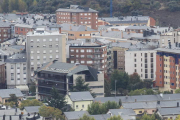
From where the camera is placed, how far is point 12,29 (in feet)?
352

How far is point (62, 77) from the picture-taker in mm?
71375

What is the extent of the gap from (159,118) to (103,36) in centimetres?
4216

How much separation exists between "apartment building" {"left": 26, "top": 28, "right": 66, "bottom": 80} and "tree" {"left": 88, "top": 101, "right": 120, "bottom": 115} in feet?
64.2

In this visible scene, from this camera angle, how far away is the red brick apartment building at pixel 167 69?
76250 mm

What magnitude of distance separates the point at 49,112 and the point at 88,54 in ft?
77.7

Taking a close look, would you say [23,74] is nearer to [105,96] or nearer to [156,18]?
[105,96]

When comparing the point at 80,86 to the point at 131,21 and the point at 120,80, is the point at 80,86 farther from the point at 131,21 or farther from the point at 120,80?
the point at 131,21

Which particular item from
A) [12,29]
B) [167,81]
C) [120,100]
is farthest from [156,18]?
[120,100]

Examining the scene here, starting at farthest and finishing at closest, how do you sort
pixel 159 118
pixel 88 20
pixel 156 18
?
1. pixel 156 18
2. pixel 88 20
3. pixel 159 118

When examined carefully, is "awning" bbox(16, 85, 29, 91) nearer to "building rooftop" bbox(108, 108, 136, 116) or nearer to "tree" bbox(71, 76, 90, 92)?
"tree" bbox(71, 76, 90, 92)

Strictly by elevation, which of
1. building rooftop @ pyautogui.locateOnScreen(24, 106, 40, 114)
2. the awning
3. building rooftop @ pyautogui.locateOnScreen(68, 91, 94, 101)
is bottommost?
the awning

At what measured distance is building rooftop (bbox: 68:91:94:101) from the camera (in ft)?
215

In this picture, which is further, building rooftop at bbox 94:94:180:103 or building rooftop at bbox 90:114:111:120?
building rooftop at bbox 94:94:180:103

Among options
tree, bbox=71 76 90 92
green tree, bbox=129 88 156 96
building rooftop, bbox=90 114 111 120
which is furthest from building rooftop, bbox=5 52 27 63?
building rooftop, bbox=90 114 111 120
